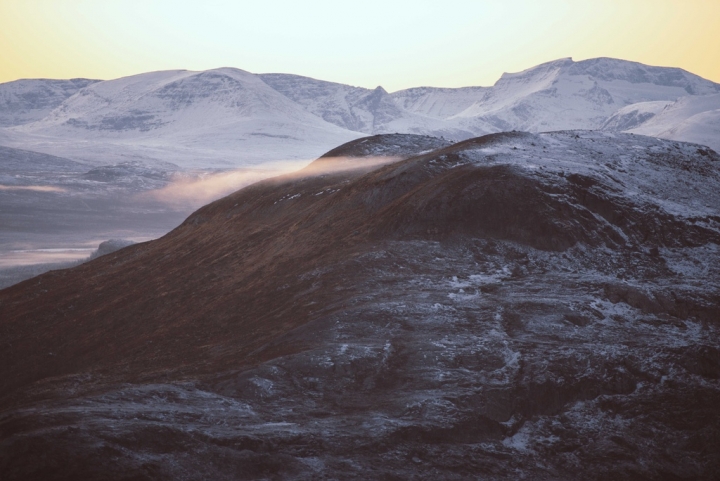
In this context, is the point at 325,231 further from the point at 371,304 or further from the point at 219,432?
the point at 219,432

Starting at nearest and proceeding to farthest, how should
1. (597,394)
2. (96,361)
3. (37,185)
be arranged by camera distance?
1. (597,394)
2. (96,361)
3. (37,185)

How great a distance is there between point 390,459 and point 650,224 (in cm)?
1454

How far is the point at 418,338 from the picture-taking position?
16688 millimetres

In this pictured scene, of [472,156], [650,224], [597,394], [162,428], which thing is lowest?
[597,394]

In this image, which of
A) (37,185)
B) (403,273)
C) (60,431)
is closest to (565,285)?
(403,273)

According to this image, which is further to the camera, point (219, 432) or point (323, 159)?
point (323, 159)

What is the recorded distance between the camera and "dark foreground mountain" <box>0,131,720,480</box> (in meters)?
12.6

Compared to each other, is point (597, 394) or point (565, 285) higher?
point (565, 285)

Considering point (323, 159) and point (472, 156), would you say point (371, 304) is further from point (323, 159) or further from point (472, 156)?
point (323, 159)

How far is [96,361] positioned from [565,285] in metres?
14.2

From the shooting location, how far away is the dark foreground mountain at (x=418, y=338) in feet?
41.3

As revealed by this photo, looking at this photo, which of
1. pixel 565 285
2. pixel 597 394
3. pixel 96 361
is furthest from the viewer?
pixel 96 361

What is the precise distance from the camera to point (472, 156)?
28.7 m

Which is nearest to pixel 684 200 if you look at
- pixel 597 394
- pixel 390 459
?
pixel 597 394
